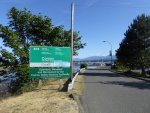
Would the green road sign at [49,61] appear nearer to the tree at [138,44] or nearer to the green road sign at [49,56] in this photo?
the green road sign at [49,56]

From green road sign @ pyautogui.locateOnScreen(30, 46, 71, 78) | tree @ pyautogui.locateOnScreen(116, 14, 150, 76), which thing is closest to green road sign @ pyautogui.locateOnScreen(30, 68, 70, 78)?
green road sign @ pyautogui.locateOnScreen(30, 46, 71, 78)

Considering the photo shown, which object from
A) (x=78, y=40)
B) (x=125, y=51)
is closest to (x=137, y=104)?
(x=78, y=40)

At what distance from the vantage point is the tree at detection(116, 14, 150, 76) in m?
37.8

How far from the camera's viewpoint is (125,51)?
39219mm

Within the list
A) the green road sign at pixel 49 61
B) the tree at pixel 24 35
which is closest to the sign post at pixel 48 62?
the green road sign at pixel 49 61

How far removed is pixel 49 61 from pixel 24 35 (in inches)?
352

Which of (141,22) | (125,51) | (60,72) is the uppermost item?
(141,22)

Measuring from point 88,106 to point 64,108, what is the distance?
3.49 feet

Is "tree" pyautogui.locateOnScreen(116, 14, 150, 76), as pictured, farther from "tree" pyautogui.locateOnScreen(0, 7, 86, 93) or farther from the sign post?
the sign post

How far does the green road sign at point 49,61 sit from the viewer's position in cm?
1653

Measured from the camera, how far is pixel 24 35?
2472cm

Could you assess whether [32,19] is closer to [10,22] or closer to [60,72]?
[10,22]

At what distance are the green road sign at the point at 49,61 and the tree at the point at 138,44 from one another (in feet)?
76.0

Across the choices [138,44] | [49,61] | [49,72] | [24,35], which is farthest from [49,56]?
[138,44]
